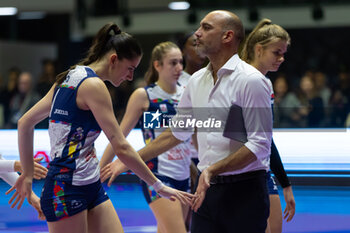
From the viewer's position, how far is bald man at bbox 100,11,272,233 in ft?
6.89

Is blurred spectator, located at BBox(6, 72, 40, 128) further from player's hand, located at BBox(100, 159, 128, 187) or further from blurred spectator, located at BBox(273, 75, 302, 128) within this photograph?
player's hand, located at BBox(100, 159, 128, 187)

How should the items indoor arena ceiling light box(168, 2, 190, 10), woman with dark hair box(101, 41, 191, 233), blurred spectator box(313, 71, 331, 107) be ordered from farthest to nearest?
indoor arena ceiling light box(168, 2, 190, 10) < blurred spectator box(313, 71, 331, 107) < woman with dark hair box(101, 41, 191, 233)

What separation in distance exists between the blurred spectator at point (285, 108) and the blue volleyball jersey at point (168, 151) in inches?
58.5

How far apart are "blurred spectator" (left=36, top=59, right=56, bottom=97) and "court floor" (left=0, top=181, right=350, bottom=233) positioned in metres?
2.24

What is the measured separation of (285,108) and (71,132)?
3630 millimetres

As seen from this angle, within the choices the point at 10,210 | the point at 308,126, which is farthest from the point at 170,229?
the point at 308,126

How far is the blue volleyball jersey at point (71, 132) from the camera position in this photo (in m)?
2.24

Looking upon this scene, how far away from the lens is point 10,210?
424 cm

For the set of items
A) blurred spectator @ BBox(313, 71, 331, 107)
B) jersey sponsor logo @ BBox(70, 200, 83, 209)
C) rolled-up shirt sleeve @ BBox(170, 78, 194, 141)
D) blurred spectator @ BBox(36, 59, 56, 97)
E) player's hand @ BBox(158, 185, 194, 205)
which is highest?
rolled-up shirt sleeve @ BBox(170, 78, 194, 141)

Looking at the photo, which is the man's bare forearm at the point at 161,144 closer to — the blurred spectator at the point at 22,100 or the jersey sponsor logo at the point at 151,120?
the jersey sponsor logo at the point at 151,120

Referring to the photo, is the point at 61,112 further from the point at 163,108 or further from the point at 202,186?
the point at 163,108

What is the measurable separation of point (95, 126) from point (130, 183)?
186cm

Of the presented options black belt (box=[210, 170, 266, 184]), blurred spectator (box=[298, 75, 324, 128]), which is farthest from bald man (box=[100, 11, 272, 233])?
blurred spectator (box=[298, 75, 324, 128])

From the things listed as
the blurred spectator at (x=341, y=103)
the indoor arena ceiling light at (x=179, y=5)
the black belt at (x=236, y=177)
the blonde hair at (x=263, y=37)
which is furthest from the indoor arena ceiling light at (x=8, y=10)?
the black belt at (x=236, y=177)
